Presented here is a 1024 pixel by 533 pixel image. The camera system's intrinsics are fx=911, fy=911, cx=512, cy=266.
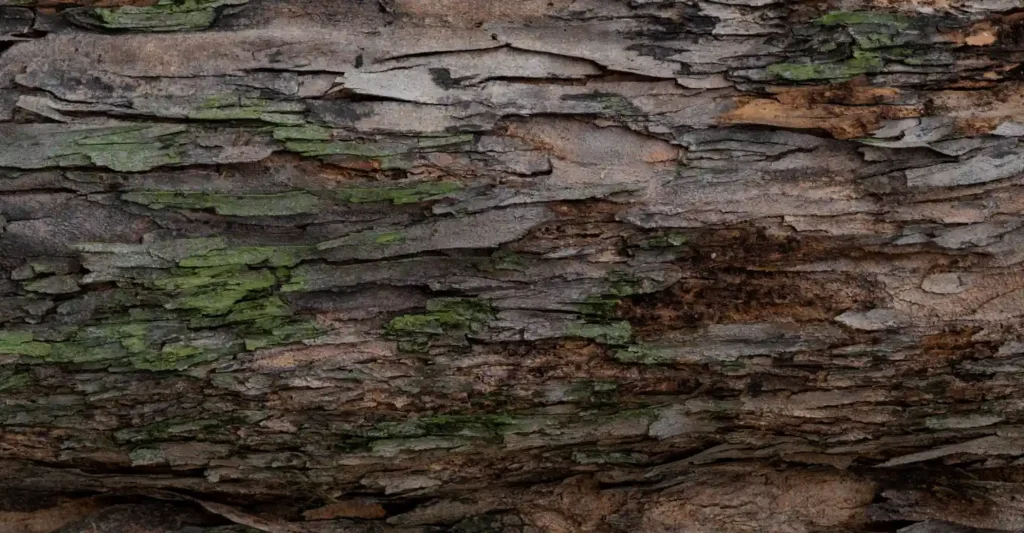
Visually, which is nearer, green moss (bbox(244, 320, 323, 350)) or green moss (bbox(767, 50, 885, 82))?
green moss (bbox(767, 50, 885, 82))

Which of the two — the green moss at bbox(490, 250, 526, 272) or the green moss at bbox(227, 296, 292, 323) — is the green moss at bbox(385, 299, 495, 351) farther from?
the green moss at bbox(227, 296, 292, 323)

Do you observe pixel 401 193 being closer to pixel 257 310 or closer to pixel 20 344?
pixel 257 310

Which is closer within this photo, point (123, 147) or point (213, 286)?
point (123, 147)

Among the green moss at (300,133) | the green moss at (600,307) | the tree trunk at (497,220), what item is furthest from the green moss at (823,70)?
the green moss at (300,133)

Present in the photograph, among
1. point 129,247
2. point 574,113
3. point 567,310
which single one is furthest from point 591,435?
point 129,247

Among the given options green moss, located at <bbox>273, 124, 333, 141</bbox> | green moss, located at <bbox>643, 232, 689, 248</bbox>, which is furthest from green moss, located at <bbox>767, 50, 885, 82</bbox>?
green moss, located at <bbox>273, 124, 333, 141</bbox>

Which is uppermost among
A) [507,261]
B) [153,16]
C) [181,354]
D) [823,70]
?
[153,16]

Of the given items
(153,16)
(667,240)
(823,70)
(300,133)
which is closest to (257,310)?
(300,133)

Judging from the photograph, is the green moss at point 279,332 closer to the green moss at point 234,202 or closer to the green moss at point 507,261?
the green moss at point 234,202
